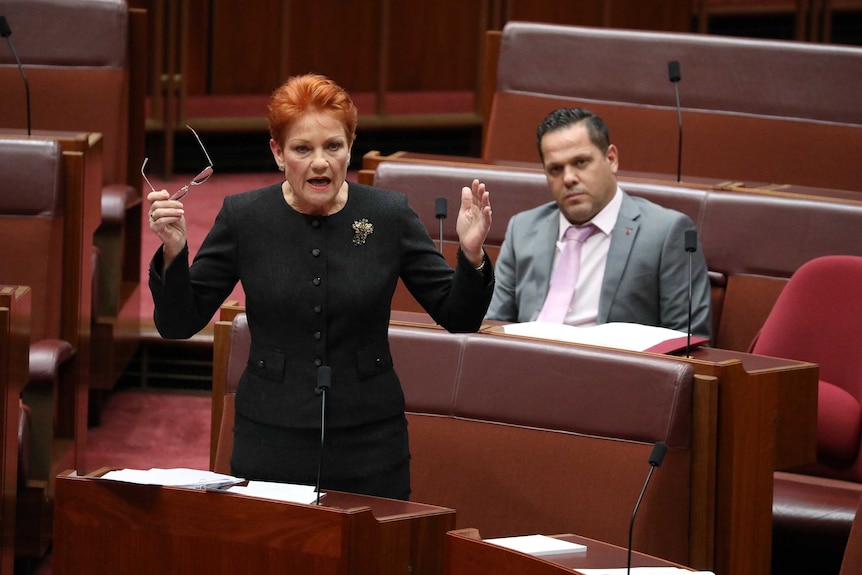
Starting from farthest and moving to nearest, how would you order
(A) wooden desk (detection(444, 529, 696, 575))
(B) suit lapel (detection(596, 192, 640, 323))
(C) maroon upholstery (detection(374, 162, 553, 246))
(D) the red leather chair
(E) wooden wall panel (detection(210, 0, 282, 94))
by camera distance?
(E) wooden wall panel (detection(210, 0, 282, 94)), (C) maroon upholstery (detection(374, 162, 553, 246)), (B) suit lapel (detection(596, 192, 640, 323)), (D) the red leather chair, (A) wooden desk (detection(444, 529, 696, 575))

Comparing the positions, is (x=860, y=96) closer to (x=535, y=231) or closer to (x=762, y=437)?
(x=535, y=231)

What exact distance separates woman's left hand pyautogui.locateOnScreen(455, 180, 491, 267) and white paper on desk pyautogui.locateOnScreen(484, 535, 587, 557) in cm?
14

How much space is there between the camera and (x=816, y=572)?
39.0 inches

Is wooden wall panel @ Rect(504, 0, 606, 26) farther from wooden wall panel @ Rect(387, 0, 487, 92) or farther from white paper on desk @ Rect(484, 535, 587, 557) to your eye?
white paper on desk @ Rect(484, 535, 587, 557)

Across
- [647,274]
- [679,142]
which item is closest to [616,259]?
[647,274]

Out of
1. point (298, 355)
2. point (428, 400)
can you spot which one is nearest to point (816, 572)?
point (428, 400)

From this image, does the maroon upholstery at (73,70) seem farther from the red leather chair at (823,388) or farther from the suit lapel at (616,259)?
the red leather chair at (823,388)

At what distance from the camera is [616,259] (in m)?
1.09

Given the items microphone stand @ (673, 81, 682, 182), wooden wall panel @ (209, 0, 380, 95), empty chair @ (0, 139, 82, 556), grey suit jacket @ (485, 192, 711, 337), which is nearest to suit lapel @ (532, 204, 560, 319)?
grey suit jacket @ (485, 192, 711, 337)

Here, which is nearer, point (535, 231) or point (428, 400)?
point (428, 400)

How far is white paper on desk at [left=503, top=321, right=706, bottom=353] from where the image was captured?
0.90m

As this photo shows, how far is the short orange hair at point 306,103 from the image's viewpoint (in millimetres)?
702

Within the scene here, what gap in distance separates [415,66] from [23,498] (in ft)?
4.03

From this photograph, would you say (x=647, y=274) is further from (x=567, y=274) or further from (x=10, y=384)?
(x=10, y=384)
